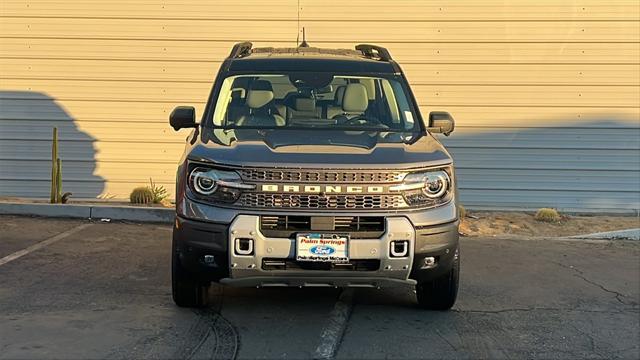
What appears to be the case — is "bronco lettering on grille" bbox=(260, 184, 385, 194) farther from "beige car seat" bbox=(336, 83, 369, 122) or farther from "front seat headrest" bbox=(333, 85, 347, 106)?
"front seat headrest" bbox=(333, 85, 347, 106)

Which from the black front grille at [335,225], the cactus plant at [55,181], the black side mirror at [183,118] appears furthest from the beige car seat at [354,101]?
the cactus plant at [55,181]

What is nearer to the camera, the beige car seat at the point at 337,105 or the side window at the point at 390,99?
the beige car seat at the point at 337,105

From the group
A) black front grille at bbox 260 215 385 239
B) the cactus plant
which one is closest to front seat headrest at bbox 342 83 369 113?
black front grille at bbox 260 215 385 239

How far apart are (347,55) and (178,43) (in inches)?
171

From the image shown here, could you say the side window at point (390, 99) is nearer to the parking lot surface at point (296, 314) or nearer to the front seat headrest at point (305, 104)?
the front seat headrest at point (305, 104)

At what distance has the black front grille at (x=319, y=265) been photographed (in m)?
4.48

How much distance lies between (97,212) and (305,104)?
4424 mm

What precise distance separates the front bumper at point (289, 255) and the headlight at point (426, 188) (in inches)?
6.8

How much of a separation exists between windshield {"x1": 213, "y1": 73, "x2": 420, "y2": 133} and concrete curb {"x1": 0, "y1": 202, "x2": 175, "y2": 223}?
147 inches

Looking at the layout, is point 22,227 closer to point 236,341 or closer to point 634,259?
point 236,341

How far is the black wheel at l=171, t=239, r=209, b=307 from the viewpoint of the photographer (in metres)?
4.92

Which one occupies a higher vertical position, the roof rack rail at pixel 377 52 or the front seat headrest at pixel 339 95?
the roof rack rail at pixel 377 52

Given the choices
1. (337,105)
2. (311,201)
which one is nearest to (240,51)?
(337,105)

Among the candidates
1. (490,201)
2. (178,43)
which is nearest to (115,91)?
(178,43)
